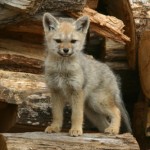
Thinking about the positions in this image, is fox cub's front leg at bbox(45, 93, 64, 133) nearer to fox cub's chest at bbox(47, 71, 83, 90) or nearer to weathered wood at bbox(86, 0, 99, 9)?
fox cub's chest at bbox(47, 71, 83, 90)

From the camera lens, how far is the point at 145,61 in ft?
21.4

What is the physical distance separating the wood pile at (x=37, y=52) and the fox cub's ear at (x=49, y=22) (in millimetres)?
248

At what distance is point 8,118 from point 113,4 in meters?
2.10

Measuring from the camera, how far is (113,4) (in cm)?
A: 731

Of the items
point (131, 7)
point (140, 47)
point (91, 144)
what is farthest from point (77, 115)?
point (131, 7)

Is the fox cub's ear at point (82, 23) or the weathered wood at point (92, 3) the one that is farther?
the weathered wood at point (92, 3)

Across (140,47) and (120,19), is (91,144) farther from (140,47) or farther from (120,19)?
(120,19)

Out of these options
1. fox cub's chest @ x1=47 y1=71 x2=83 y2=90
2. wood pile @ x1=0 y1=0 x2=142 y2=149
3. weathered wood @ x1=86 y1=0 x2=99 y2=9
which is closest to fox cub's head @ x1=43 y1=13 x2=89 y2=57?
fox cub's chest @ x1=47 y1=71 x2=83 y2=90

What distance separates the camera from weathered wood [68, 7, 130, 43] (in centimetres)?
644

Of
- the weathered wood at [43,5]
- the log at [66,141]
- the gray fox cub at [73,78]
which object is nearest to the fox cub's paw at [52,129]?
the gray fox cub at [73,78]

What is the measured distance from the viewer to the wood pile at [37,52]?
19.7 feet

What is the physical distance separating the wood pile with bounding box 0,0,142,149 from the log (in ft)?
0.11

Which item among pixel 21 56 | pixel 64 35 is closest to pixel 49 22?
pixel 64 35

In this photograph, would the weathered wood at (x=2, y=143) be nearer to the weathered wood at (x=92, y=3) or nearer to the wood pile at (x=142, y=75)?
the wood pile at (x=142, y=75)
